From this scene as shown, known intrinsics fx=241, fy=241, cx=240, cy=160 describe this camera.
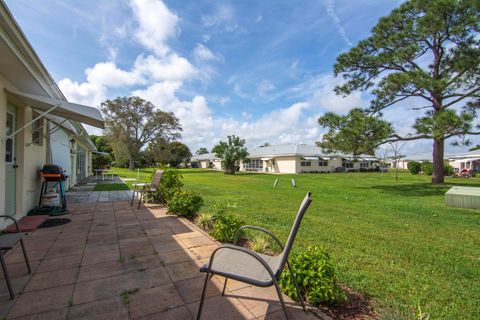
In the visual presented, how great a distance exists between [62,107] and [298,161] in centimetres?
3192

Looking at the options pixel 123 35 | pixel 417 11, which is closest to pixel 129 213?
pixel 123 35

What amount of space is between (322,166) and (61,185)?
3607cm

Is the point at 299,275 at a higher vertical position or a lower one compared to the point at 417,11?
lower

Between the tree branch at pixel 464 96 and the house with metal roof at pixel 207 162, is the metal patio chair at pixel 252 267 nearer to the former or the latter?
the tree branch at pixel 464 96

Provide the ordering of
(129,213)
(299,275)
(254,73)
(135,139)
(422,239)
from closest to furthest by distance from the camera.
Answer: (299,275)
(422,239)
(129,213)
(254,73)
(135,139)

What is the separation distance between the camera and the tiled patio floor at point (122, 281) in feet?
7.09

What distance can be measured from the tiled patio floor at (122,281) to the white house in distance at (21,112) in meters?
1.57

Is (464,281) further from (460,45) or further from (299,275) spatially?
(460,45)

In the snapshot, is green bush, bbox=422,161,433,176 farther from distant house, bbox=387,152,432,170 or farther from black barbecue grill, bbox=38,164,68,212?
black barbecue grill, bbox=38,164,68,212

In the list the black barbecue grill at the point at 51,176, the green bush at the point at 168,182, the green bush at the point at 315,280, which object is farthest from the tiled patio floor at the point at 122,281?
the green bush at the point at 168,182

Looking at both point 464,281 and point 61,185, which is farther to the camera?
point 61,185

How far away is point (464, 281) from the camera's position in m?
2.99

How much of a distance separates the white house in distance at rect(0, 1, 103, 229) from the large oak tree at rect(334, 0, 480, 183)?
15.0 metres

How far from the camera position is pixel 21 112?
18.3ft
